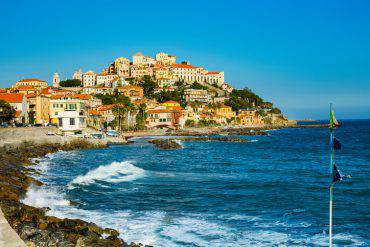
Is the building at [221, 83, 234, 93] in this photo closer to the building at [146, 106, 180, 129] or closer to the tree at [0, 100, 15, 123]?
the building at [146, 106, 180, 129]

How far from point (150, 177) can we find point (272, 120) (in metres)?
144

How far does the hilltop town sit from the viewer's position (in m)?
73.1

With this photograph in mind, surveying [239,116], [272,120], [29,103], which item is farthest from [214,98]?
[29,103]

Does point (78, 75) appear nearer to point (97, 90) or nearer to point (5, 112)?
point (97, 90)

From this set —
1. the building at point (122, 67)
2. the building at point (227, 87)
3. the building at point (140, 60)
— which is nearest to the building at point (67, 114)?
the building at point (122, 67)

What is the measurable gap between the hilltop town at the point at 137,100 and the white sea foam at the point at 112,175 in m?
32.9

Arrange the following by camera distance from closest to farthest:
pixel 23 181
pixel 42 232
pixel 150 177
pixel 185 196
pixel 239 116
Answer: pixel 42 232, pixel 185 196, pixel 23 181, pixel 150 177, pixel 239 116

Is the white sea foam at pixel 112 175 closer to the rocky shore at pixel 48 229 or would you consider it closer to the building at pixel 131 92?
the rocky shore at pixel 48 229

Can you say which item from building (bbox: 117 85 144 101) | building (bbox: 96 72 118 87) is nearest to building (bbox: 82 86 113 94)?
building (bbox: 117 85 144 101)

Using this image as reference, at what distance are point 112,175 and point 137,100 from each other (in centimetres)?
9447

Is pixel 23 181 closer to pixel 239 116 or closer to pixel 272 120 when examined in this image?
pixel 239 116

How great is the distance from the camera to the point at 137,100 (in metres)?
124

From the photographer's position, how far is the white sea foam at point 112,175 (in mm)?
27848

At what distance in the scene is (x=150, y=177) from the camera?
30203mm
